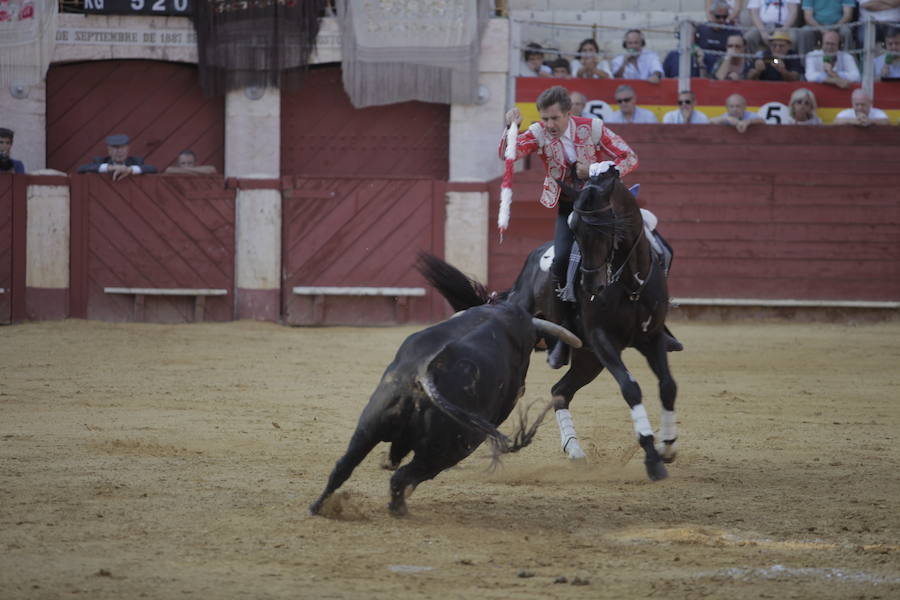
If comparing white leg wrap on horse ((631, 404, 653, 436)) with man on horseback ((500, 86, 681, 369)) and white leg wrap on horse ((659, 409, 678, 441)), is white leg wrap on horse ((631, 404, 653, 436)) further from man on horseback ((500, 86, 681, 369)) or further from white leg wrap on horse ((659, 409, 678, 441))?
man on horseback ((500, 86, 681, 369))

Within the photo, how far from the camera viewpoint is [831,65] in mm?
13414

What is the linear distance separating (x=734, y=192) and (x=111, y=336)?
6.48m

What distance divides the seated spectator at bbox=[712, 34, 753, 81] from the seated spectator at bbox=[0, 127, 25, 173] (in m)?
7.44

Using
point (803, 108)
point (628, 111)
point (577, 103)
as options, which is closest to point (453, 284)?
point (577, 103)

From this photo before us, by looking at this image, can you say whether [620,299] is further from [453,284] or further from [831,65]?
[831,65]

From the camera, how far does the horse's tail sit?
5.61m

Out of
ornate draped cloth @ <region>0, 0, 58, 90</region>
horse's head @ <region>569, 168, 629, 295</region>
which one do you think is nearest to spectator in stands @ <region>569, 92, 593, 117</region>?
ornate draped cloth @ <region>0, 0, 58, 90</region>

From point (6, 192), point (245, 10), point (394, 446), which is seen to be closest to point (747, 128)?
point (245, 10)

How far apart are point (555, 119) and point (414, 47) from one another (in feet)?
24.4

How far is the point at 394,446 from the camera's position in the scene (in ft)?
15.2

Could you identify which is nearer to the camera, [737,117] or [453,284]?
[453,284]

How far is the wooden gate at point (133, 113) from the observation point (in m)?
14.0

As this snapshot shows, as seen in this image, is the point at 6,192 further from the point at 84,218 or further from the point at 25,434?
the point at 25,434

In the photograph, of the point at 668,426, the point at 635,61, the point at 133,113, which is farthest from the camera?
the point at 133,113
